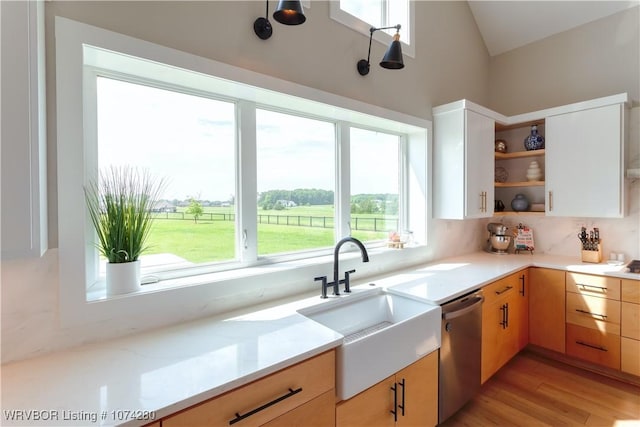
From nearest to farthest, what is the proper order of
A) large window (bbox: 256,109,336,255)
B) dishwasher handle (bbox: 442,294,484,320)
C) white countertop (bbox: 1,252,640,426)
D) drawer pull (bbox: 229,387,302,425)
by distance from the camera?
1. white countertop (bbox: 1,252,640,426)
2. drawer pull (bbox: 229,387,302,425)
3. dishwasher handle (bbox: 442,294,484,320)
4. large window (bbox: 256,109,336,255)

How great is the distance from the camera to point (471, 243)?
127 inches

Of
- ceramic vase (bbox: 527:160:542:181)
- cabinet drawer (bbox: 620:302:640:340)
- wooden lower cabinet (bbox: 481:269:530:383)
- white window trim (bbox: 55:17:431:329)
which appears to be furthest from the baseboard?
white window trim (bbox: 55:17:431:329)

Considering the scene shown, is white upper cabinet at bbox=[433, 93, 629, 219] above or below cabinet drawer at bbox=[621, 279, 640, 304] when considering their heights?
above

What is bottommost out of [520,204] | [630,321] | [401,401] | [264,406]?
[401,401]

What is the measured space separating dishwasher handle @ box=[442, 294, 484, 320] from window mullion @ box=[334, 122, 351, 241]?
3.05 ft

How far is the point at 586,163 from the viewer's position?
255 cm

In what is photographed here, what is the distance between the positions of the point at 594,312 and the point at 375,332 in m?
2.14

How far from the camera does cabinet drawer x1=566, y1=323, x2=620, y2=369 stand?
2.28 meters

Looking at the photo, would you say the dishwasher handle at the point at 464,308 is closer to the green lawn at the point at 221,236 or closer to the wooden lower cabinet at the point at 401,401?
the wooden lower cabinet at the point at 401,401

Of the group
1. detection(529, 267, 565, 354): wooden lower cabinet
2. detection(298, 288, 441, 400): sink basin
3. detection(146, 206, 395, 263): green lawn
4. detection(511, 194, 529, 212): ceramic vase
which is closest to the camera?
detection(298, 288, 441, 400): sink basin

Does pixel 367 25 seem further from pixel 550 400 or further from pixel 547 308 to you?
pixel 550 400

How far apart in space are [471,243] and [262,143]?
2491mm

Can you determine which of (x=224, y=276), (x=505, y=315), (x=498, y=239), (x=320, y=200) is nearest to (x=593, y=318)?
(x=505, y=315)

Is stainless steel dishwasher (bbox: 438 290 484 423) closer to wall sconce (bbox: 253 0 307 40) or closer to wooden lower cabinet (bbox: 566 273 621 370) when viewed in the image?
wooden lower cabinet (bbox: 566 273 621 370)
